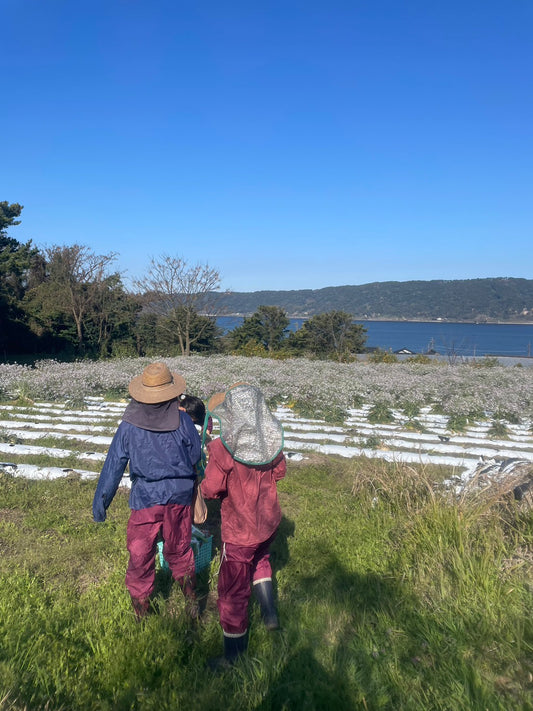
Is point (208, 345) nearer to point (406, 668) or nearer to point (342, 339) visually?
point (342, 339)

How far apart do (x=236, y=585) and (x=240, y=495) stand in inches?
17.6

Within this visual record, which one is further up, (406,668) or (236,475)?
(236,475)

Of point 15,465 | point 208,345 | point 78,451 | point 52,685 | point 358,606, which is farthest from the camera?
point 208,345

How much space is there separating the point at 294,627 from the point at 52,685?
1.24 meters

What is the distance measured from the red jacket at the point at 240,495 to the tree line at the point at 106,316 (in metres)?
20.4

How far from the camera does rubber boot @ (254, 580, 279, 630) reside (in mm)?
2592

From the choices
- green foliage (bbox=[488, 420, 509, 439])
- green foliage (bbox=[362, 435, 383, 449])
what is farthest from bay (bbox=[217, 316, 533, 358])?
green foliage (bbox=[362, 435, 383, 449])

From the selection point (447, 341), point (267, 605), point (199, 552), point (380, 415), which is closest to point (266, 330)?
point (380, 415)

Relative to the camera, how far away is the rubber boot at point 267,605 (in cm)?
259

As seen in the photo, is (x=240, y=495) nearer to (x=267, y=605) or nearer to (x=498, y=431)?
(x=267, y=605)

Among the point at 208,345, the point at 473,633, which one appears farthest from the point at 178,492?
the point at 208,345

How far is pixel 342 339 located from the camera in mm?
28562

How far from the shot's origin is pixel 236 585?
2438mm

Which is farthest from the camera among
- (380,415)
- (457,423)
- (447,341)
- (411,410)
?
(447,341)
